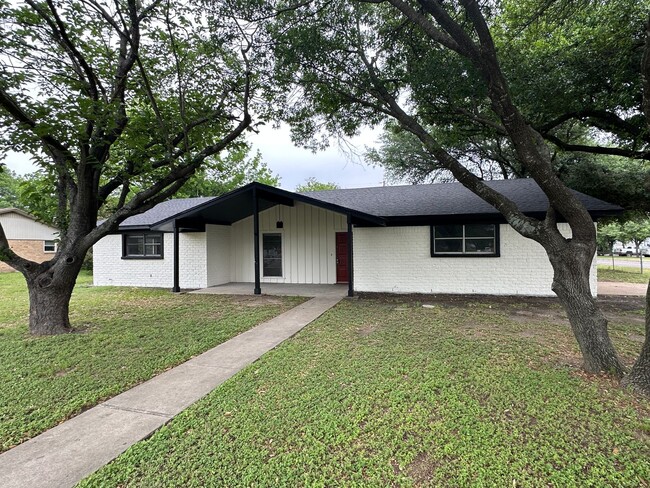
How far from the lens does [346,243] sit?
1240 cm

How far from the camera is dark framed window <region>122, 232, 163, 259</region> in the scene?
42.7ft

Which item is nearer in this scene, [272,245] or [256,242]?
[256,242]

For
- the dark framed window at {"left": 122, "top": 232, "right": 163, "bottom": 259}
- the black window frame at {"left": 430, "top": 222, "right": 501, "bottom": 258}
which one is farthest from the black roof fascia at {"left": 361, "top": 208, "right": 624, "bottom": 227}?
the dark framed window at {"left": 122, "top": 232, "right": 163, "bottom": 259}

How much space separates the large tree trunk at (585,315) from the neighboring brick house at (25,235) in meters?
26.4

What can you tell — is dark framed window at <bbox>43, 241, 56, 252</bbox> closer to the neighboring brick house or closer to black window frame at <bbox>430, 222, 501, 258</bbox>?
the neighboring brick house

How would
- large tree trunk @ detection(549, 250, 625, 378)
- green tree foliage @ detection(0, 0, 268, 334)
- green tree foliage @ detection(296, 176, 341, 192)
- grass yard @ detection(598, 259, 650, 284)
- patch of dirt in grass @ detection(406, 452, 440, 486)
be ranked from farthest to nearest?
green tree foliage @ detection(296, 176, 341, 192)
grass yard @ detection(598, 259, 650, 284)
green tree foliage @ detection(0, 0, 268, 334)
large tree trunk @ detection(549, 250, 625, 378)
patch of dirt in grass @ detection(406, 452, 440, 486)

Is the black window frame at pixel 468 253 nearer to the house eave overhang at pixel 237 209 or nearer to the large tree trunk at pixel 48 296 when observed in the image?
the house eave overhang at pixel 237 209

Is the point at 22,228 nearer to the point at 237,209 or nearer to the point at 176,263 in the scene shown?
the point at 176,263

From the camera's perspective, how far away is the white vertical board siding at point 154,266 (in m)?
12.5

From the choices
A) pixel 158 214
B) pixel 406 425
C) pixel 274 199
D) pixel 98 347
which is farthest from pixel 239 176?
pixel 406 425

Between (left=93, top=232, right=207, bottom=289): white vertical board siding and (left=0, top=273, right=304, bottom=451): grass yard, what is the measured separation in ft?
9.11

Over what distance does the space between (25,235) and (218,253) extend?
18354mm

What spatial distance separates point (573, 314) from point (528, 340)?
143 centimetres

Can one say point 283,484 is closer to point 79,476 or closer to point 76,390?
point 79,476
